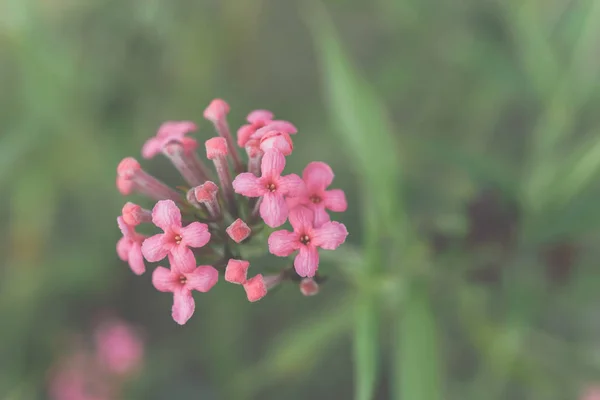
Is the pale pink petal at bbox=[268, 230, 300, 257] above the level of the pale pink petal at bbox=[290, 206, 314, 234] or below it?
below

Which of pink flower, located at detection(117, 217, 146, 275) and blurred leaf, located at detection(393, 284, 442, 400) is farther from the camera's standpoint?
blurred leaf, located at detection(393, 284, 442, 400)

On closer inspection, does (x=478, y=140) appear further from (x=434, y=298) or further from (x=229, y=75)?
(x=229, y=75)

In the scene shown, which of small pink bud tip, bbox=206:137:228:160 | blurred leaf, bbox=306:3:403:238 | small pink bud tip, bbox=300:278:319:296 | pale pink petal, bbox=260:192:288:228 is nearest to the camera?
pale pink petal, bbox=260:192:288:228

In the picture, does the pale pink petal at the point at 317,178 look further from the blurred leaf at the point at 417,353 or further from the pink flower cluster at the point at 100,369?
the pink flower cluster at the point at 100,369

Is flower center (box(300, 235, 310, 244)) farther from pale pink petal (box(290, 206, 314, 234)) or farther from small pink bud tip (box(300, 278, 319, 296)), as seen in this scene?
small pink bud tip (box(300, 278, 319, 296))

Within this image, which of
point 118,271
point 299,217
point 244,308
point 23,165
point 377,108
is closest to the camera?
point 299,217

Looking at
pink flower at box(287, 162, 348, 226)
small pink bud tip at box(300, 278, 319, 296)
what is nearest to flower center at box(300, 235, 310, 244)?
pink flower at box(287, 162, 348, 226)

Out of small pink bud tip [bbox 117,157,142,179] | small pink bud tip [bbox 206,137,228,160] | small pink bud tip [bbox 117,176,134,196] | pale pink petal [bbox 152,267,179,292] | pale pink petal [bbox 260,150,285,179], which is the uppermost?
small pink bud tip [bbox 117,157,142,179]

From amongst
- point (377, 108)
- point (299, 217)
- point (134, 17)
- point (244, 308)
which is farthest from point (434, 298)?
point (134, 17)
